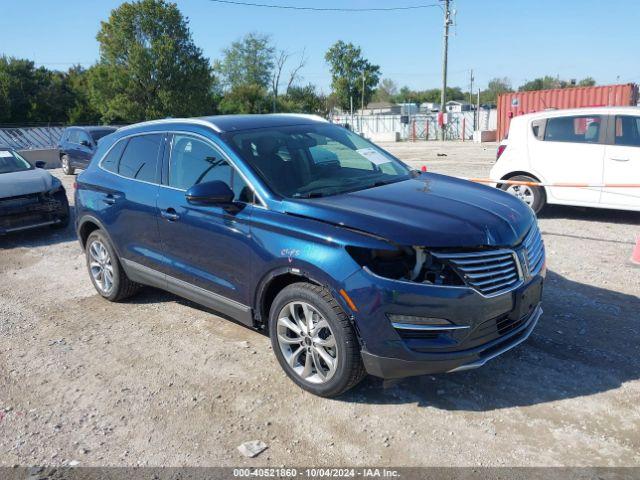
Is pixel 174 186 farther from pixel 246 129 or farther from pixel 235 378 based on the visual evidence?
pixel 235 378

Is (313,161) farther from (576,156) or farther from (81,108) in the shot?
(81,108)

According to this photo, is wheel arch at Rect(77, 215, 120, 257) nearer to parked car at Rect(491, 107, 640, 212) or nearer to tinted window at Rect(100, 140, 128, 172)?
tinted window at Rect(100, 140, 128, 172)

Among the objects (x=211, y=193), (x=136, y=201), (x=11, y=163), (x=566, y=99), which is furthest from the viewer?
(x=566, y=99)

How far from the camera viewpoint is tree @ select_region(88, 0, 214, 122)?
38.4 metres

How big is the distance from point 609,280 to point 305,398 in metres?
3.80

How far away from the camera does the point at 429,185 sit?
4.32 meters

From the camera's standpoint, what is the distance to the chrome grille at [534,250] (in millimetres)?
3652

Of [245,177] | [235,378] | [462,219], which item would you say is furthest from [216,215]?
[462,219]

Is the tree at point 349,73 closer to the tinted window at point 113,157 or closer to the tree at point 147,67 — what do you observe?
the tree at point 147,67

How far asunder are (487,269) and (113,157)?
3863 mm

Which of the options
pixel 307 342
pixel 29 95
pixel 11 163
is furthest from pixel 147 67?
pixel 307 342

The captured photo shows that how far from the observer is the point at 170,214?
4516 mm

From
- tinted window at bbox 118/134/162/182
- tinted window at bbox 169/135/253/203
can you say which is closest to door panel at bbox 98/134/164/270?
tinted window at bbox 118/134/162/182

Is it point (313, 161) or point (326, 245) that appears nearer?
point (326, 245)
